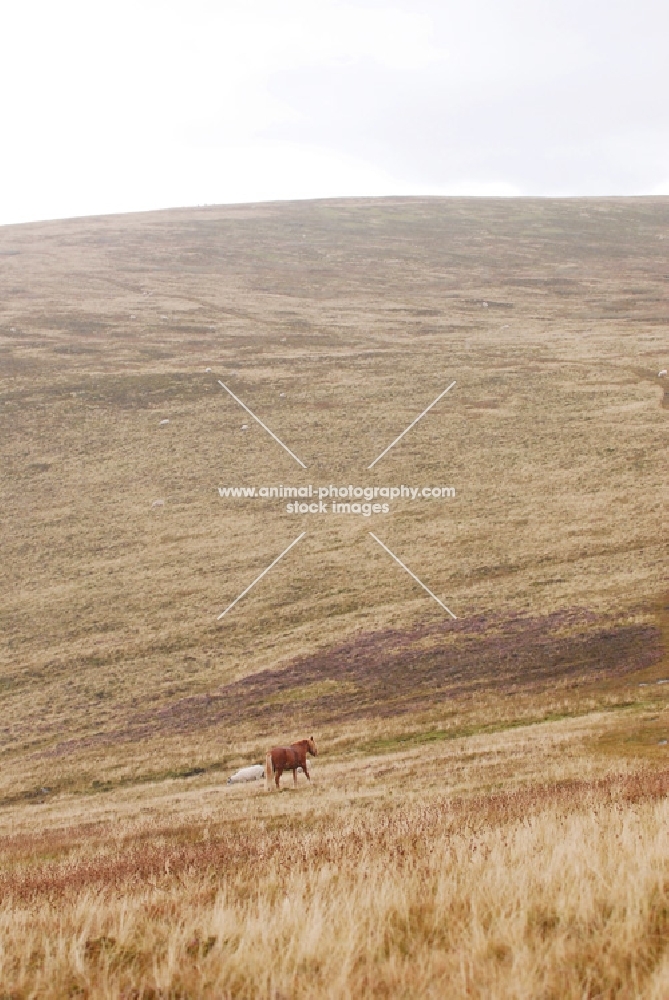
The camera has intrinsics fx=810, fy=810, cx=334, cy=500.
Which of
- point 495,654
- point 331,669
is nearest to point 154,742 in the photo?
point 331,669

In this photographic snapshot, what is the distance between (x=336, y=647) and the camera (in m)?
37.4

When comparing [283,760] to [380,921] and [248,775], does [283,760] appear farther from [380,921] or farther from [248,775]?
[380,921]

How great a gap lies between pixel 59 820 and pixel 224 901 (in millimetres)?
19395

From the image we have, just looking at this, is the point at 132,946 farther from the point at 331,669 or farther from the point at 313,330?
the point at 313,330

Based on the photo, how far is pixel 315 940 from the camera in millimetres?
4703

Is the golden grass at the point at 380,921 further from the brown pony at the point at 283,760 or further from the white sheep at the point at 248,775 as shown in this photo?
the white sheep at the point at 248,775

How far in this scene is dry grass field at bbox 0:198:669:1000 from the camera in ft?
16.5

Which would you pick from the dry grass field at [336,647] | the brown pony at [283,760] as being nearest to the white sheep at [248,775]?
the dry grass field at [336,647]

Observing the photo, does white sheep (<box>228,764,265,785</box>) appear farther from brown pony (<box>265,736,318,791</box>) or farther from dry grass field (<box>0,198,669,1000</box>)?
brown pony (<box>265,736,318,791</box>)

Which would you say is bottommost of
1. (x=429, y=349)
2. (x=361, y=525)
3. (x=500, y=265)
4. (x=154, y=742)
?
(x=154, y=742)

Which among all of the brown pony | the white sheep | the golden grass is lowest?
the white sheep

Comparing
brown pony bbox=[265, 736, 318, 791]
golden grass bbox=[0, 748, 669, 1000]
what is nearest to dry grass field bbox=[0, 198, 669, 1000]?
golden grass bbox=[0, 748, 669, 1000]

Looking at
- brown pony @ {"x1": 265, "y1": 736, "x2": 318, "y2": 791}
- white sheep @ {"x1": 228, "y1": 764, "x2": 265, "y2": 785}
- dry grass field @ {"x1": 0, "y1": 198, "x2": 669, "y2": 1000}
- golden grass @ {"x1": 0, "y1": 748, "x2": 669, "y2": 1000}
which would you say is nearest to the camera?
golden grass @ {"x1": 0, "y1": 748, "x2": 669, "y2": 1000}

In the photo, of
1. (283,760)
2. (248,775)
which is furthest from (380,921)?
(248,775)
